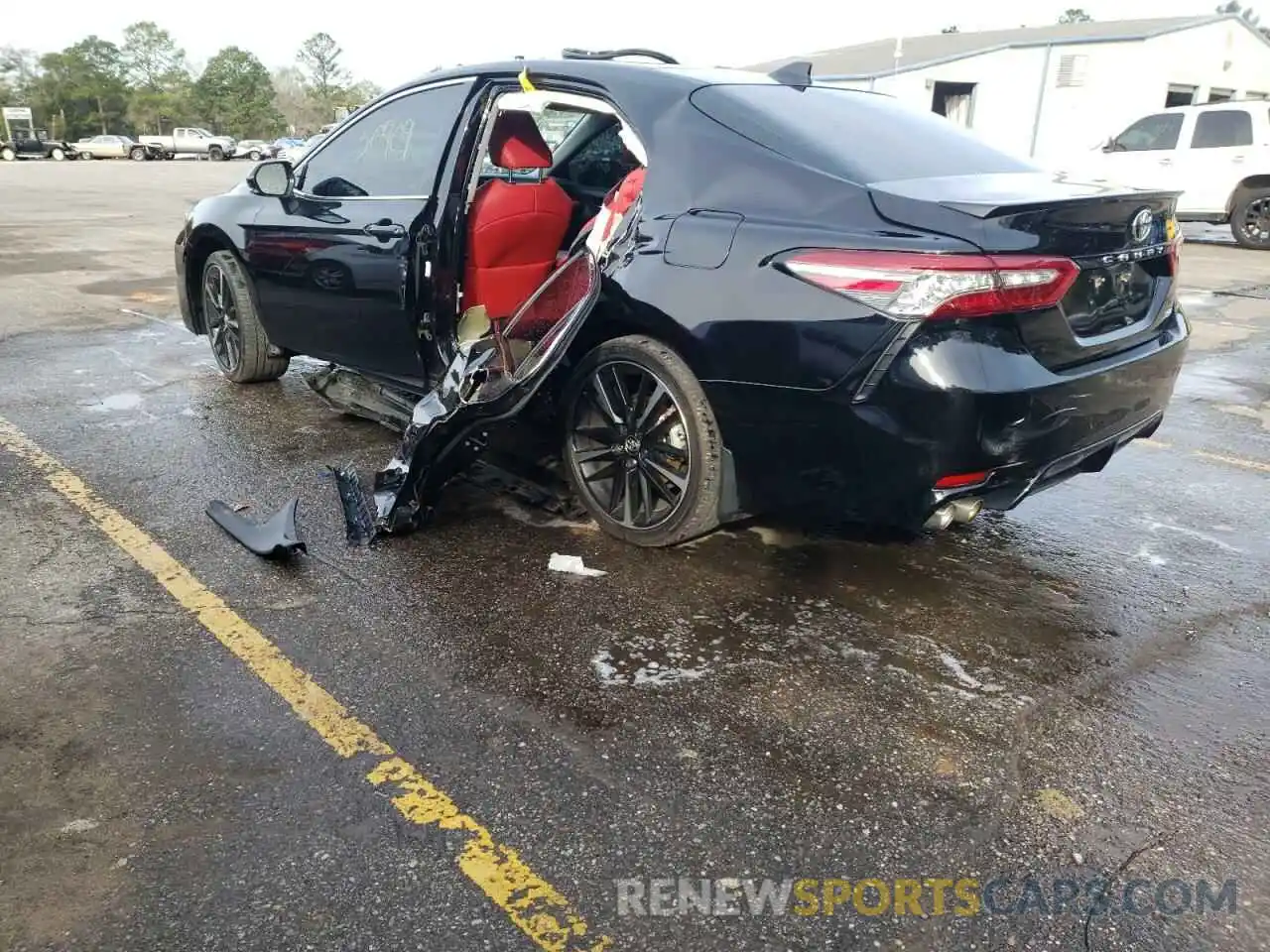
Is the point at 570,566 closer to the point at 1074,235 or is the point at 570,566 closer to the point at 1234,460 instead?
the point at 1074,235

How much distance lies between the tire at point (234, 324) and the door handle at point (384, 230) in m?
1.33

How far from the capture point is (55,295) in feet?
29.9

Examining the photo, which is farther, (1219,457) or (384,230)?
(1219,457)

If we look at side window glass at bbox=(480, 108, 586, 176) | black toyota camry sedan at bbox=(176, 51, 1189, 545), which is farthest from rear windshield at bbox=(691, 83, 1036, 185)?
side window glass at bbox=(480, 108, 586, 176)

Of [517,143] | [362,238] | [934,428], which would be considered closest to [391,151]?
[362,238]

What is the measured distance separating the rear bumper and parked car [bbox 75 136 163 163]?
6073 cm

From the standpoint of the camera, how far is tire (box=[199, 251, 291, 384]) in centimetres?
545

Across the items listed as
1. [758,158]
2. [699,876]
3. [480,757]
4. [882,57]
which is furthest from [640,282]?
[882,57]

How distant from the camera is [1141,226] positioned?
3156mm

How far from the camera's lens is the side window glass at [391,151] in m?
4.24

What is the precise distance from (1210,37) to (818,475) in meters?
32.0

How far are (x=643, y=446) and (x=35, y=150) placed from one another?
6247 centimetres

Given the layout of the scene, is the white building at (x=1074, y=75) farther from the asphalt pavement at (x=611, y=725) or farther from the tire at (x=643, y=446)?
the asphalt pavement at (x=611, y=725)

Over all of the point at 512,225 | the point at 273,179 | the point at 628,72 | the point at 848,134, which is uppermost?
the point at 628,72
